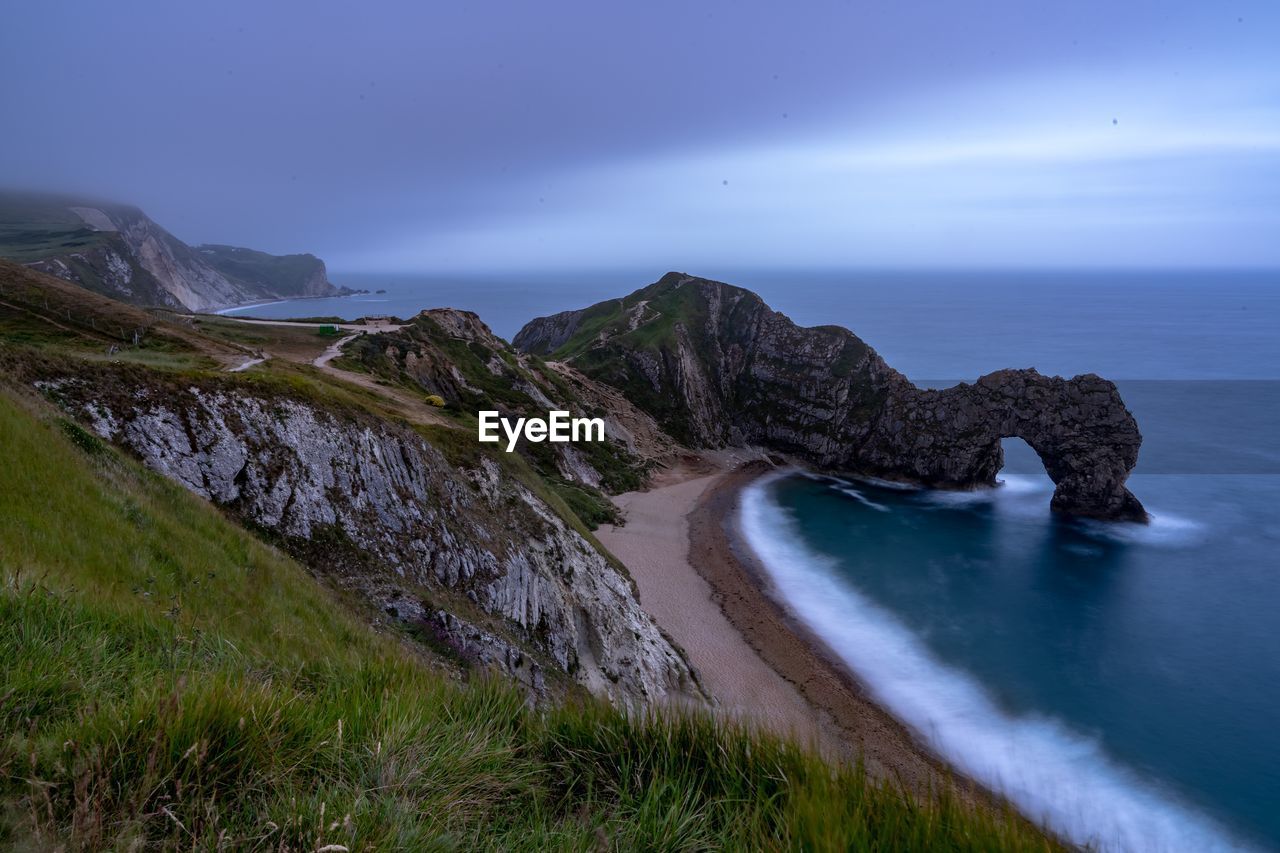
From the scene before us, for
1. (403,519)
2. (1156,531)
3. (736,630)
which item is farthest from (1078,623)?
(403,519)

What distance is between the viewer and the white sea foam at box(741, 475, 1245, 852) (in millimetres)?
26141

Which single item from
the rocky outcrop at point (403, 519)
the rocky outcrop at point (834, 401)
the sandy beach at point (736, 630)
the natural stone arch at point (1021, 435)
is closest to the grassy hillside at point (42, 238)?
the rocky outcrop at point (834, 401)

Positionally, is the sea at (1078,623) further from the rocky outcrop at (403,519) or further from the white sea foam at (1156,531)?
the rocky outcrop at (403,519)

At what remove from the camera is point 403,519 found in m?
22.4

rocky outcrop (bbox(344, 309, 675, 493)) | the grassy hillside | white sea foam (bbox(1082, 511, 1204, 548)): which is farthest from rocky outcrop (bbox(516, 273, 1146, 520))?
the grassy hillside

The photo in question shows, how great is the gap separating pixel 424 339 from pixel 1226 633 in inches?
2624

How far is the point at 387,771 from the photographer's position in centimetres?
380

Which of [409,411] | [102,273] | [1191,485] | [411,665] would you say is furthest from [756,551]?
[102,273]

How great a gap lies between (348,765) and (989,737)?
3597cm

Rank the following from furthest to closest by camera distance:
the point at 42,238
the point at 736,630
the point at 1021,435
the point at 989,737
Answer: the point at 42,238 < the point at 1021,435 < the point at 736,630 < the point at 989,737

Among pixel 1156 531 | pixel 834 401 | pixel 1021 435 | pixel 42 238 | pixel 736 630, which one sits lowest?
pixel 736 630

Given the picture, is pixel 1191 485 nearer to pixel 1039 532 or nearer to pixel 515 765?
pixel 1039 532

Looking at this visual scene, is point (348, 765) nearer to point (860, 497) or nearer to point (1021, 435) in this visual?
point (860, 497)

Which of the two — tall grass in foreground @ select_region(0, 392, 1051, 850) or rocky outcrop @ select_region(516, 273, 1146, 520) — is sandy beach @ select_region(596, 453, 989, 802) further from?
rocky outcrop @ select_region(516, 273, 1146, 520)
